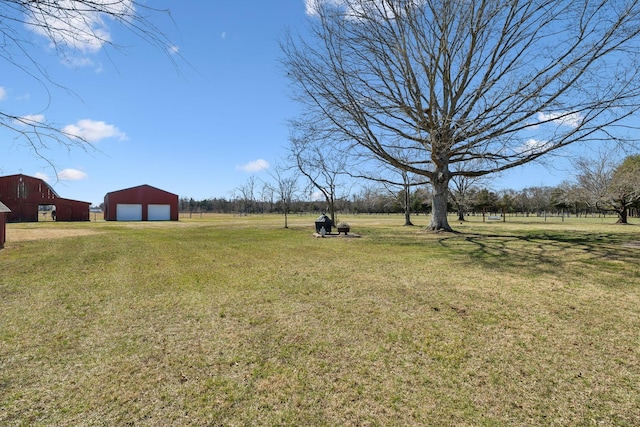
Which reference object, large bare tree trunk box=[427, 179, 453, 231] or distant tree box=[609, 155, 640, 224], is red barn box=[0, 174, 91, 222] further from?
distant tree box=[609, 155, 640, 224]

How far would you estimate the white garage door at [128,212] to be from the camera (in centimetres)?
4297

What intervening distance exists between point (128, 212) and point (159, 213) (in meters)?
3.74

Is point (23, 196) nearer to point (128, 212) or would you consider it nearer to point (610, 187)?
point (128, 212)

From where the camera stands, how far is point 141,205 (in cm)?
4397

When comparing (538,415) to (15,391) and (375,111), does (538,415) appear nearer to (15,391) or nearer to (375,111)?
(15,391)

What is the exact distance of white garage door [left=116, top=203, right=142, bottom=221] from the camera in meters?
43.0

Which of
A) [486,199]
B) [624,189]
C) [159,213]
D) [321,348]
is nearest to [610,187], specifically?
[624,189]

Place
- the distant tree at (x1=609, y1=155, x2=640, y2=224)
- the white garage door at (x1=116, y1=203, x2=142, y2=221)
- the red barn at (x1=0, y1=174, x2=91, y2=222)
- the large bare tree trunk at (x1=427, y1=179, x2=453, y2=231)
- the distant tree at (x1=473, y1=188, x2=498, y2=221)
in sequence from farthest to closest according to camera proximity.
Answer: the distant tree at (x1=473, y1=188, x2=498, y2=221)
the white garage door at (x1=116, y1=203, x2=142, y2=221)
the red barn at (x1=0, y1=174, x2=91, y2=222)
the distant tree at (x1=609, y1=155, x2=640, y2=224)
the large bare tree trunk at (x1=427, y1=179, x2=453, y2=231)

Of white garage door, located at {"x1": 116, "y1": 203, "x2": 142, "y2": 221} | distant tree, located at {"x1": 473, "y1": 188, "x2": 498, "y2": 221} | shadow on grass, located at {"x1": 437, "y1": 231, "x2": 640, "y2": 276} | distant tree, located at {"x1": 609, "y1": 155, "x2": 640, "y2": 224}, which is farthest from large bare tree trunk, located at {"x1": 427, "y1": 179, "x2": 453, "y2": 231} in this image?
white garage door, located at {"x1": 116, "y1": 203, "x2": 142, "y2": 221}

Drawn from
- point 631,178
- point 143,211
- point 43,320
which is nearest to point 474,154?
point 43,320

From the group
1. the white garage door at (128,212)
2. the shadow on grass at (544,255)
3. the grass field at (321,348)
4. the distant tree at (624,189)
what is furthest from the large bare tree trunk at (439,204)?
the white garage door at (128,212)

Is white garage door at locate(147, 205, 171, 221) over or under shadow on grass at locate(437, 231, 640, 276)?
over

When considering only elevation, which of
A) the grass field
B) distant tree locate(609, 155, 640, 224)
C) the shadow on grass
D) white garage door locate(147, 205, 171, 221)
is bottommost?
the grass field

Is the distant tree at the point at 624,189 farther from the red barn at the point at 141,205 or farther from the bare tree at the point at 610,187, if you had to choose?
the red barn at the point at 141,205
